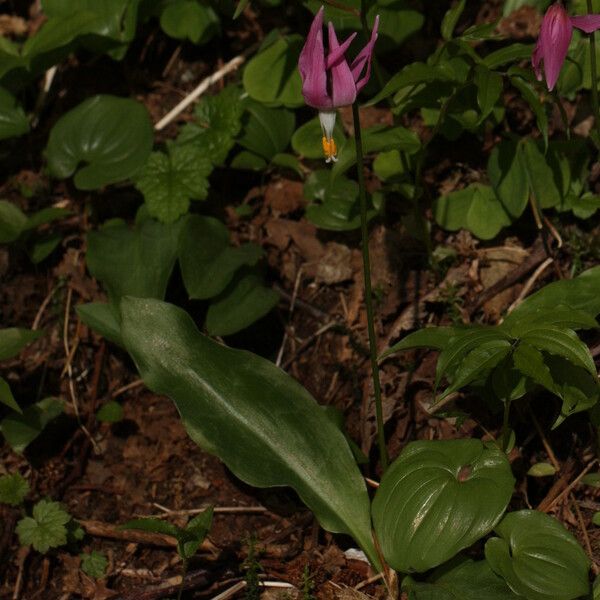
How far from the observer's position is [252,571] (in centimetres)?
304

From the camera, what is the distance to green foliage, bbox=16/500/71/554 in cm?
319

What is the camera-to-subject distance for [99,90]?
179 inches

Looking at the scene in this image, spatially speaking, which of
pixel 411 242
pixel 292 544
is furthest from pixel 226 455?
pixel 411 242

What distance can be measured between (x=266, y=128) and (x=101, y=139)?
2.39 ft

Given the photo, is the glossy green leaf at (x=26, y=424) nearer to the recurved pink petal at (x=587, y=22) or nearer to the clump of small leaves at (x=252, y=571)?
the clump of small leaves at (x=252, y=571)

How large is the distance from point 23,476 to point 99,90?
2019 millimetres

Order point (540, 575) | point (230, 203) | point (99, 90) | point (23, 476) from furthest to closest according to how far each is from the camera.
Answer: point (99, 90) < point (230, 203) < point (23, 476) < point (540, 575)

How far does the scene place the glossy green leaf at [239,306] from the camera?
3.49 m

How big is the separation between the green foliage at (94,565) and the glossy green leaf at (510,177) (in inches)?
80.0

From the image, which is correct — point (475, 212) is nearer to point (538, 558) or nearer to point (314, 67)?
point (314, 67)

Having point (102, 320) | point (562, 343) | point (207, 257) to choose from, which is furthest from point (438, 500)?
point (102, 320)

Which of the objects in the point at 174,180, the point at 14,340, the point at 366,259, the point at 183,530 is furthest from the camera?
the point at 174,180

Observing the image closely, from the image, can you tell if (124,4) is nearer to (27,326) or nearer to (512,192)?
(27,326)

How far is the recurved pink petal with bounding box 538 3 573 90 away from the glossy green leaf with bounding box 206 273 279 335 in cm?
143
